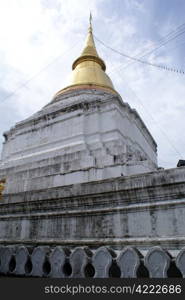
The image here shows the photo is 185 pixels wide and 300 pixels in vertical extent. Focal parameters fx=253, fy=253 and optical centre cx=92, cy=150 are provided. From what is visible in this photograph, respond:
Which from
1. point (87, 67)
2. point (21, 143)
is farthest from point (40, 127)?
point (87, 67)

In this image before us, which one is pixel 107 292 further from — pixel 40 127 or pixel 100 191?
pixel 40 127

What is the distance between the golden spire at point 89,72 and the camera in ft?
51.8

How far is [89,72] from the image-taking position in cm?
1691

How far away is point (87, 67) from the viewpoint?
1742 centimetres

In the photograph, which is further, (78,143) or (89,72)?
(89,72)

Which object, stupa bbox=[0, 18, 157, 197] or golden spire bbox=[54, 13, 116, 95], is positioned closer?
stupa bbox=[0, 18, 157, 197]

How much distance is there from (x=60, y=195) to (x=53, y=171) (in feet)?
13.2

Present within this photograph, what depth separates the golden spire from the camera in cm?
1577

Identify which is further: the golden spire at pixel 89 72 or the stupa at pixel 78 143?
the golden spire at pixel 89 72

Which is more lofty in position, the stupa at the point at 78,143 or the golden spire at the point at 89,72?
the golden spire at the point at 89,72

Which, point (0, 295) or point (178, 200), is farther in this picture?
point (178, 200)

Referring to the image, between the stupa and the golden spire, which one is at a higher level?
the golden spire

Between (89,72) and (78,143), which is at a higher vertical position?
(89,72)

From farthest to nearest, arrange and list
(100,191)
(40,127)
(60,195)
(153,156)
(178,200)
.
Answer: (153,156) → (40,127) → (60,195) → (100,191) → (178,200)
